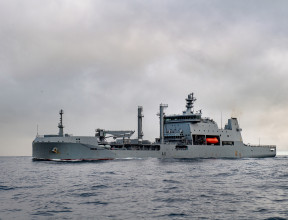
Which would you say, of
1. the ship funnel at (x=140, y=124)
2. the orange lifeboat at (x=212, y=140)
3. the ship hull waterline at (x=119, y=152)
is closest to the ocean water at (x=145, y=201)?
the ship hull waterline at (x=119, y=152)

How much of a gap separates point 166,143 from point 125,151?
10.1 m

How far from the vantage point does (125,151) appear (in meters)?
57.0

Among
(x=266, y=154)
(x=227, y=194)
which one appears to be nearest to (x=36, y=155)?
(x=227, y=194)

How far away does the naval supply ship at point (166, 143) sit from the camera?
52.7 metres

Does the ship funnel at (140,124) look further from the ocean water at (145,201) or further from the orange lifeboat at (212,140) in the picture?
the ocean water at (145,201)

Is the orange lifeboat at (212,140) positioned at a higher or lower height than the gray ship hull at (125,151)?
higher

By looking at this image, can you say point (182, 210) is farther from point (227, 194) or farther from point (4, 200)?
point (4, 200)

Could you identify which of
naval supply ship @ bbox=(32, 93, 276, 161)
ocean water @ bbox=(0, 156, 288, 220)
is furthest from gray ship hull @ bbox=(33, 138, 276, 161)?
ocean water @ bbox=(0, 156, 288, 220)

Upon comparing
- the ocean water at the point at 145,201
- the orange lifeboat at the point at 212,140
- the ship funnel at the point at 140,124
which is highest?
the ship funnel at the point at 140,124

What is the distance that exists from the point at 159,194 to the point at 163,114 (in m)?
50.4

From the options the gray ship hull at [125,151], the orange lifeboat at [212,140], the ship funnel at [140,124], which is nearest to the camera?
the gray ship hull at [125,151]

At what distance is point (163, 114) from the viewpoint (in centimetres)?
6850

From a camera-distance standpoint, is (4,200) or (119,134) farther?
(119,134)

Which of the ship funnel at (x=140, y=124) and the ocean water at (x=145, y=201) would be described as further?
the ship funnel at (x=140, y=124)
